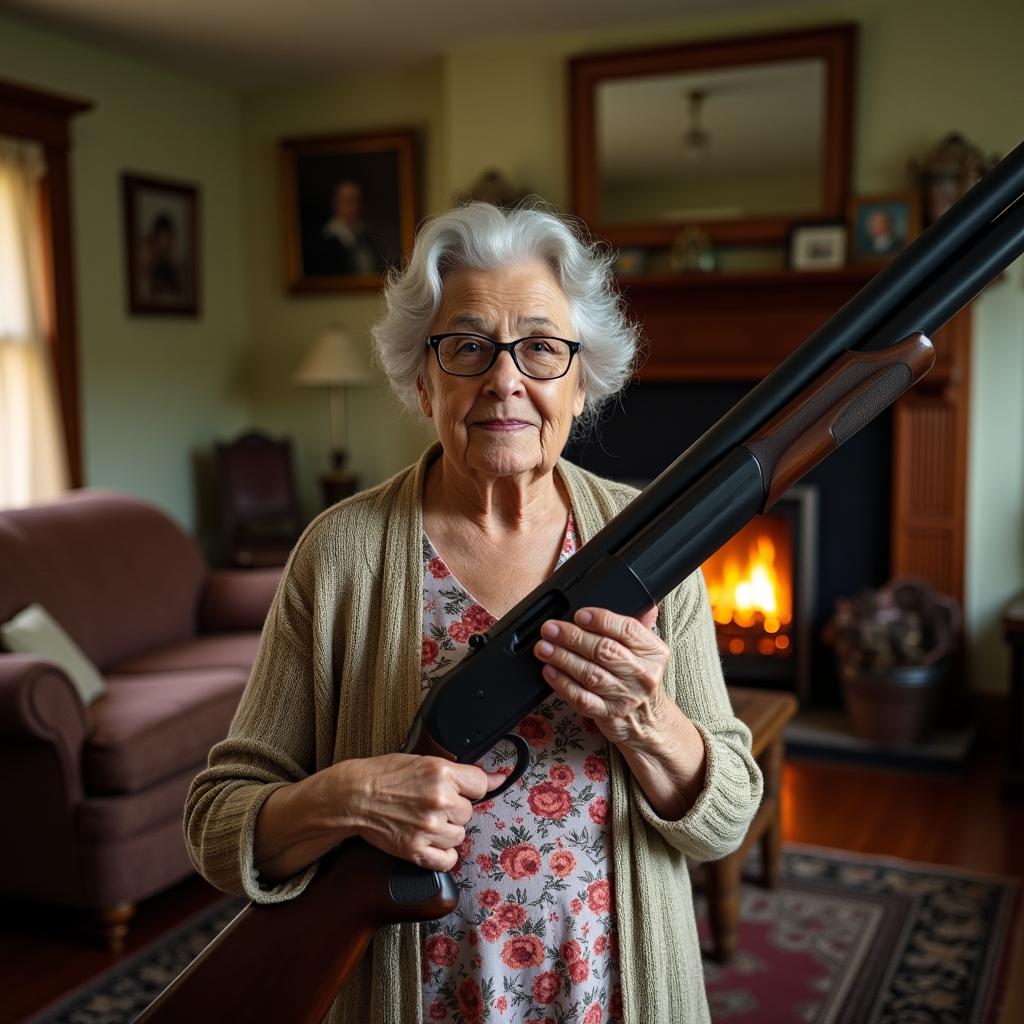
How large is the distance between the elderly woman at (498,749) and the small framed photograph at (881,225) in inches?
124

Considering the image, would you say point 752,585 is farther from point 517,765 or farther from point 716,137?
point 517,765

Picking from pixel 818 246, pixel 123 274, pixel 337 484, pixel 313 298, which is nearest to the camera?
pixel 818 246

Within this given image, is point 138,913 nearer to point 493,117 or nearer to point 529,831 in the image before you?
point 529,831

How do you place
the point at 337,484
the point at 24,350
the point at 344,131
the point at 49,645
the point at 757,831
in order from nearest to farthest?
1. the point at 757,831
2. the point at 49,645
3. the point at 24,350
4. the point at 337,484
5. the point at 344,131

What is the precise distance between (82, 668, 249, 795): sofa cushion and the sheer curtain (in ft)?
5.16

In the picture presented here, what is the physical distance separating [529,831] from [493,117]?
4114 mm

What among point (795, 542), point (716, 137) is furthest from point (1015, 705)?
point (716, 137)

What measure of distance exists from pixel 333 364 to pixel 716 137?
6.25 feet

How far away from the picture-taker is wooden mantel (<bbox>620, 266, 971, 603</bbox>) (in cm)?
401

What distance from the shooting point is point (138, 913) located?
2846mm

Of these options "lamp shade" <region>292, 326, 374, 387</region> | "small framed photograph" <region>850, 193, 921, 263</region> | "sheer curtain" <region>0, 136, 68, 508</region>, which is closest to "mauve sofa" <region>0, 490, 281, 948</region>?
"sheer curtain" <region>0, 136, 68, 508</region>

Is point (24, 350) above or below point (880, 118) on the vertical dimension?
below

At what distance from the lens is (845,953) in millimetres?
2586

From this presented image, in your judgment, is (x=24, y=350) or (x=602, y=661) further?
(x=24, y=350)
